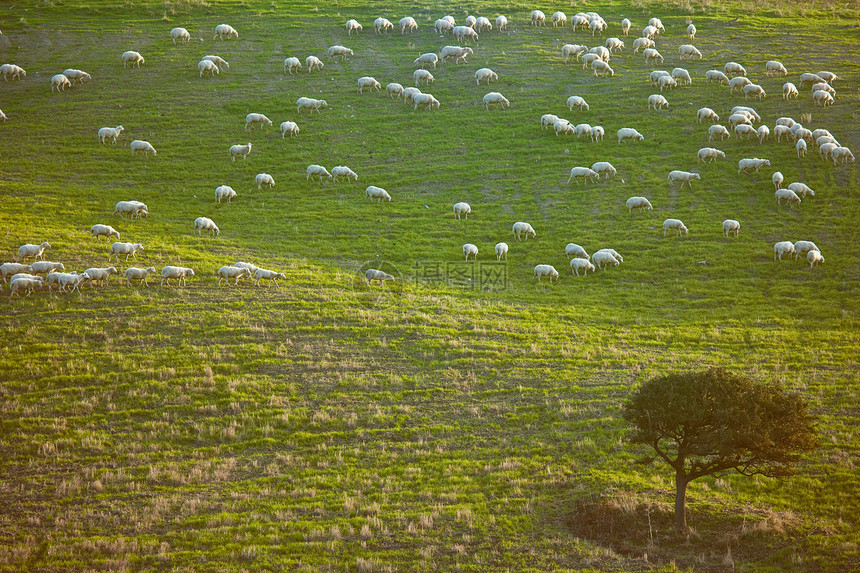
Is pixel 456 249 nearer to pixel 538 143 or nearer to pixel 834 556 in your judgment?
pixel 538 143

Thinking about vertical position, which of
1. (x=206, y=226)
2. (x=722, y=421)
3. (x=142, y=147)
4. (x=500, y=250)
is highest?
(x=142, y=147)

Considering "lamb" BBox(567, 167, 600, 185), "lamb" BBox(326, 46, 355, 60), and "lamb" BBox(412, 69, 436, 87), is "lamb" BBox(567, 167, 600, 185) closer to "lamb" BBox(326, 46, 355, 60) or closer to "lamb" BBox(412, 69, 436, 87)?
"lamb" BBox(412, 69, 436, 87)

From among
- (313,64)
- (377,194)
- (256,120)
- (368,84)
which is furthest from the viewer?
(313,64)

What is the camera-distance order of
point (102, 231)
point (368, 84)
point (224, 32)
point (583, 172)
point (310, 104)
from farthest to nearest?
point (224, 32)
point (368, 84)
point (310, 104)
point (583, 172)
point (102, 231)

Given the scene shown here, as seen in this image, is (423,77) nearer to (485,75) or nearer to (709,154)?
(485,75)

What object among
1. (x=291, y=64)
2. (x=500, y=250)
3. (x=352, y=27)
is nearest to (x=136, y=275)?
(x=500, y=250)

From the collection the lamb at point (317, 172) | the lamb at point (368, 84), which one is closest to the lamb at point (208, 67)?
the lamb at point (368, 84)
